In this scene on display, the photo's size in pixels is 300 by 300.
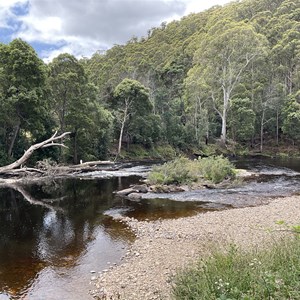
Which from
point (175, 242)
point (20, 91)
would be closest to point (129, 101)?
point (20, 91)

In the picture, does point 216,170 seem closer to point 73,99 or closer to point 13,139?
point 13,139

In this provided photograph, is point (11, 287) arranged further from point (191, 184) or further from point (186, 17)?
point (186, 17)

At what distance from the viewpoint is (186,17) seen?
127250 millimetres

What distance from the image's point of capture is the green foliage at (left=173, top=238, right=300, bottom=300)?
4480 mm

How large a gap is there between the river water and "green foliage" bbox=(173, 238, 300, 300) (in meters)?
3.61

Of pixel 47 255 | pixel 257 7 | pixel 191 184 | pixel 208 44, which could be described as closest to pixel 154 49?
pixel 257 7

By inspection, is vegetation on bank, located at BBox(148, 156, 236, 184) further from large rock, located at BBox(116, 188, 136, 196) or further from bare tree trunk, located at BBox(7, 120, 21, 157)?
bare tree trunk, located at BBox(7, 120, 21, 157)

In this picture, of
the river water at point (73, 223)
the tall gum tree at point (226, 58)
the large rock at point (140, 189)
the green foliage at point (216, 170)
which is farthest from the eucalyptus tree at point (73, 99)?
the tall gum tree at point (226, 58)

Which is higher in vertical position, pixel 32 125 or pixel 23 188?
pixel 32 125

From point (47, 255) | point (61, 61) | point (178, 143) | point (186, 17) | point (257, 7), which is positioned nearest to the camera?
point (47, 255)

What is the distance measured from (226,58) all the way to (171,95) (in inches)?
633

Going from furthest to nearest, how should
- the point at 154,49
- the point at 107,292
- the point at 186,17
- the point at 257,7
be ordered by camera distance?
the point at 186,17 → the point at 154,49 → the point at 257,7 → the point at 107,292

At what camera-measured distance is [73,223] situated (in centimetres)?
1480

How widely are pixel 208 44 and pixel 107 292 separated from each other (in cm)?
5522
